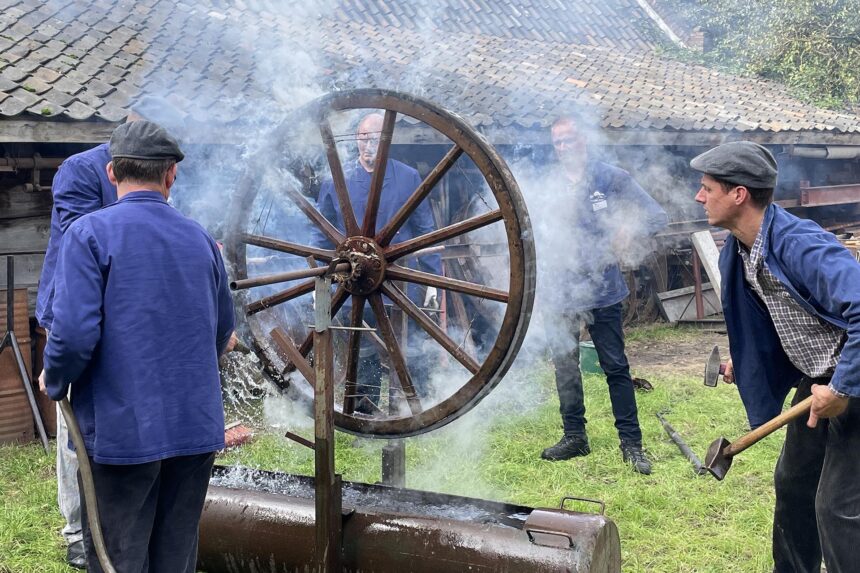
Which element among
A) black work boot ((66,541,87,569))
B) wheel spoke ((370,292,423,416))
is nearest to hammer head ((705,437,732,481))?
wheel spoke ((370,292,423,416))

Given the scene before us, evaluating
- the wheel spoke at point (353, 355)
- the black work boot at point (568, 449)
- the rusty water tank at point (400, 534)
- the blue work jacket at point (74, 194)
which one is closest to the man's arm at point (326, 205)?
the wheel spoke at point (353, 355)

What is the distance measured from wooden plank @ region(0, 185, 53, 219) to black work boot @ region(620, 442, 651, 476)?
15.8ft

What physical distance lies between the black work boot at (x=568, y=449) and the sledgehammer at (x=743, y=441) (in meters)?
1.97

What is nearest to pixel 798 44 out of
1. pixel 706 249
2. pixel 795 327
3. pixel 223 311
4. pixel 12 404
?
pixel 706 249

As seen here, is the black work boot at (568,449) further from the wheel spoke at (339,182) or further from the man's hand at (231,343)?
the man's hand at (231,343)

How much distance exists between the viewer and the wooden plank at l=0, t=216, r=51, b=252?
6.07 m

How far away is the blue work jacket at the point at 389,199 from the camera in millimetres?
4379

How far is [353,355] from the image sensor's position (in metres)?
3.35

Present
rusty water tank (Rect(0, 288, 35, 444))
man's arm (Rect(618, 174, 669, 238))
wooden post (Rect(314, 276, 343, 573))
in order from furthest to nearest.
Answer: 1. rusty water tank (Rect(0, 288, 35, 444))
2. man's arm (Rect(618, 174, 669, 238))
3. wooden post (Rect(314, 276, 343, 573))

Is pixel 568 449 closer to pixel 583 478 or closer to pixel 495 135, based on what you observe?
pixel 583 478

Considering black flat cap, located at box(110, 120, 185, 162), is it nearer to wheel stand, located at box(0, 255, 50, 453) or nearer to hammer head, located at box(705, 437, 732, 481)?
hammer head, located at box(705, 437, 732, 481)

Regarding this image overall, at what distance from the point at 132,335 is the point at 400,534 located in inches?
47.9

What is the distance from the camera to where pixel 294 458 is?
4.96 metres

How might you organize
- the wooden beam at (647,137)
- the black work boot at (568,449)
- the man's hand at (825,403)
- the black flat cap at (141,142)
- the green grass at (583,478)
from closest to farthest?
1. the black flat cap at (141,142)
2. the man's hand at (825,403)
3. the green grass at (583,478)
4. the black work boot at (568,449)
5. the wooden beam at (647,137)
